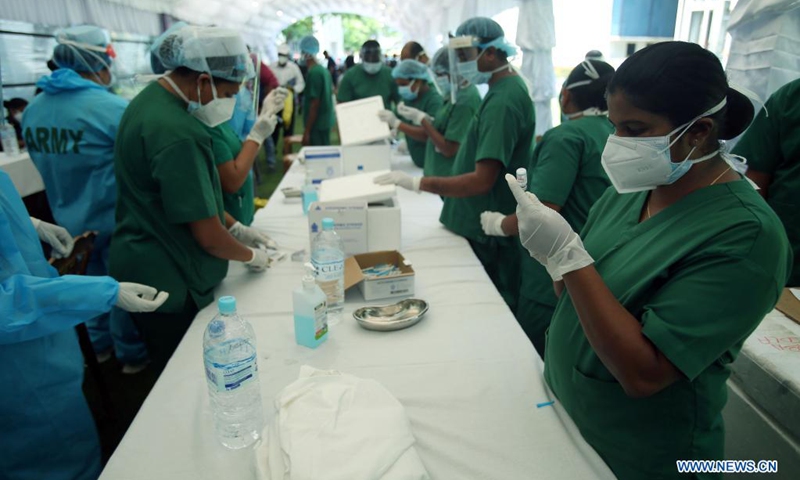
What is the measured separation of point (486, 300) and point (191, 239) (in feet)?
3.53

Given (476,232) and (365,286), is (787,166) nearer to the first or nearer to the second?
(476,232)

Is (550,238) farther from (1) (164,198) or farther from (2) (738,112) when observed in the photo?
(1) (164,198)

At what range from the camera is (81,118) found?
2324 millimetres

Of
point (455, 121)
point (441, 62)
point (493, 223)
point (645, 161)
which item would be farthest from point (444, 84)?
point (645, 161)

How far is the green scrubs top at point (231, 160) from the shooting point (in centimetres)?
205

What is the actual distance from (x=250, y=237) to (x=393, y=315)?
3.07 feet

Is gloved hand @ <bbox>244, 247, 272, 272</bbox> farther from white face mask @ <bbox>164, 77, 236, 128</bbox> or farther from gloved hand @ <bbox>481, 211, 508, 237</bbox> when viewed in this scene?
gloved hand @ <bbox>481, 211, 508, 237</bbox>

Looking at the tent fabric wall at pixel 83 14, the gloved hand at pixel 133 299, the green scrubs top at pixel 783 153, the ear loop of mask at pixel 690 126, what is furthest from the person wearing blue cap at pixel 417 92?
the tent fabric wall at pixel 83 14

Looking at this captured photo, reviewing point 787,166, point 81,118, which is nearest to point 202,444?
point 81,118

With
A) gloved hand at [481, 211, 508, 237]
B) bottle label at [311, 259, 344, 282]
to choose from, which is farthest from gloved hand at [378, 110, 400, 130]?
bottle label at [311, 259, 344, 282]

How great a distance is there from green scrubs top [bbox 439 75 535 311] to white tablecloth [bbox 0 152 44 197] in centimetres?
287

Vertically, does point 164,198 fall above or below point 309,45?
below

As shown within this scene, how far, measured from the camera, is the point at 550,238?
1.03 metres

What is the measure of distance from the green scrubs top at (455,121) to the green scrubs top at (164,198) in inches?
57.3
